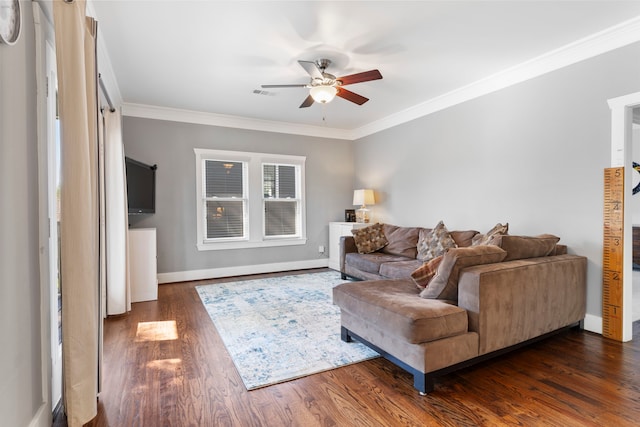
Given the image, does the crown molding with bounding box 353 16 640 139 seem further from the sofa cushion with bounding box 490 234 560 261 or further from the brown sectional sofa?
the brown sectional sofa

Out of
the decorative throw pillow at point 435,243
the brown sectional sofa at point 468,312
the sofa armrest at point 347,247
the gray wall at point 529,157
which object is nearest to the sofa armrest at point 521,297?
the brown sectional sofa at point 468,312

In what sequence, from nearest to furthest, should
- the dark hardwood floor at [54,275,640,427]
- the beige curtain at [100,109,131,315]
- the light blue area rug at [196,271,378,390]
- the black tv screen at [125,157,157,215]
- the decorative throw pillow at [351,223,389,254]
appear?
the dark hardwood floor at [54,275,640,427], the light blue area rug at [196,271,378,390], the beige curtain at [100,109,131,315], the black tv screen at [125,157,157,215], the decorative throw pillow at [351,223,389,254]

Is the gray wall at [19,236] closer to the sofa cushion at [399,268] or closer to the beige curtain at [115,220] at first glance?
the beige curtain at [115,220]

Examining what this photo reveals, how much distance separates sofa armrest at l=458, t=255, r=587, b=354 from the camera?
2.21 m

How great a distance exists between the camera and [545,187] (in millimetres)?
3445

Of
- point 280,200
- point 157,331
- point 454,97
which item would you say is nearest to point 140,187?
point 157,331

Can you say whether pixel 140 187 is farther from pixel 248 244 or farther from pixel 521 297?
pixel 521 297

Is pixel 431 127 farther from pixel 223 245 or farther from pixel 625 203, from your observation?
pixel 223 245

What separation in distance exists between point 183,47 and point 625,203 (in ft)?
13.9

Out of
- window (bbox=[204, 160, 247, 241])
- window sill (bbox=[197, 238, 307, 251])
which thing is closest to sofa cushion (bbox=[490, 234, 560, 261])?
window sill (bbox=[197, 238, 307, 251])

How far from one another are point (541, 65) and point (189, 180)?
4898 millimetres

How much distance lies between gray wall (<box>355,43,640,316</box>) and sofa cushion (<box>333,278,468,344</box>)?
1.89 metres

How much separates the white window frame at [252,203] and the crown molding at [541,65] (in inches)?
92.7

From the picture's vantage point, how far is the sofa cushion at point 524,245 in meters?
2.62
